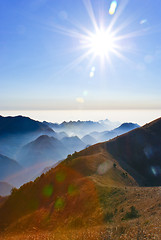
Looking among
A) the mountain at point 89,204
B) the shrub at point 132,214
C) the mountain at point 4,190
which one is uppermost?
the shrub at point 132,214

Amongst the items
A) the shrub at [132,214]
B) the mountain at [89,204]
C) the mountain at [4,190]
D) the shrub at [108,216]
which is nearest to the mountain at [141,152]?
the mountain at [89,204]

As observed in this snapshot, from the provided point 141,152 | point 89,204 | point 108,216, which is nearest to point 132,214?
point 108,216

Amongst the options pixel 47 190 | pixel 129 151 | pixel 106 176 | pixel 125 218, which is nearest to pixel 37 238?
pixel 125 218

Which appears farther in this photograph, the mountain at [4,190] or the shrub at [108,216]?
the mountain at [4,190]

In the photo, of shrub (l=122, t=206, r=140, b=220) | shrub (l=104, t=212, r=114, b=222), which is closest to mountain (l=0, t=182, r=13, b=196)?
shrub (l=104, t=212, r=114, b=222)

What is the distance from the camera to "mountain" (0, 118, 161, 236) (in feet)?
49.4

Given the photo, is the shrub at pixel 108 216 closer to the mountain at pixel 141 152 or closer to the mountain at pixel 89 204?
the mountain at pixel 89 204

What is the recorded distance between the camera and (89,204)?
23500 millimetres

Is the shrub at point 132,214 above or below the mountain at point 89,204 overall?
above

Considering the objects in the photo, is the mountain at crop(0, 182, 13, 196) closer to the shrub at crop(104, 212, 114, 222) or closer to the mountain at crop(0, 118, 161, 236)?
the mountain at crop(0, 118, 161, 236)

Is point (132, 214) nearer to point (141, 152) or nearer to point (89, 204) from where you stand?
point (89, 204)

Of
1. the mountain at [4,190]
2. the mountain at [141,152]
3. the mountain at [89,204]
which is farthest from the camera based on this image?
the mountain at [4,190]

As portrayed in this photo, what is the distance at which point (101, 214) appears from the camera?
19453 mm

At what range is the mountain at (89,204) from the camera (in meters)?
15.1
